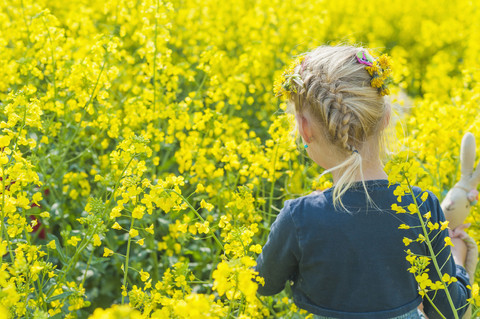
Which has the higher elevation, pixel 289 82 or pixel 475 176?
pixel 289 82

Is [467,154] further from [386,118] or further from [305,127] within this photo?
[305,127]

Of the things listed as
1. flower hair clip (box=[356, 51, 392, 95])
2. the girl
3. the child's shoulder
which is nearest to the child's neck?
the girl

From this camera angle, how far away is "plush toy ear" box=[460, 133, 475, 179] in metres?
2.18

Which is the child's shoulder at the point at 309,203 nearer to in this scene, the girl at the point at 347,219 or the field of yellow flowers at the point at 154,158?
the girl at the point at 347,219

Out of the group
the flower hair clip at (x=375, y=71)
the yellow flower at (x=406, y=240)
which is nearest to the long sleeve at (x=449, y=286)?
the yellow flower at (x=406, y=240)

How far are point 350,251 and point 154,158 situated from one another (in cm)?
120

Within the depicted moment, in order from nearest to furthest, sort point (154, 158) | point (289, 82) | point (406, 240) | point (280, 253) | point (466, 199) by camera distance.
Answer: point (406, 240)
point (280, 253)
point (289, 82)
point (466, 199)
point (154, 158)

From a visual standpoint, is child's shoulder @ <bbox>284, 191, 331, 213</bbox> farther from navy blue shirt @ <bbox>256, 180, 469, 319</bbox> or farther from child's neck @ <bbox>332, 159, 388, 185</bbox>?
child's neck @ <bbox>332, 159, 388, 185</bbox>

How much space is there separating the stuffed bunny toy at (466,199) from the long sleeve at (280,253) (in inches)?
30.9

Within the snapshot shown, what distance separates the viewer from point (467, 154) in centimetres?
222

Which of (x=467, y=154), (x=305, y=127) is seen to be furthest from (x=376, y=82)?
(x=467, y=154)

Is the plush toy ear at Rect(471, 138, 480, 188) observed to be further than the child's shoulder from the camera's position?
Yes

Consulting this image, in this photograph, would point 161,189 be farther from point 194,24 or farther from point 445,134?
point 194,24

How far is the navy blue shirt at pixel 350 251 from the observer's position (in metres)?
1.66
